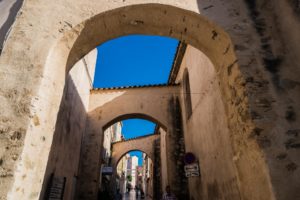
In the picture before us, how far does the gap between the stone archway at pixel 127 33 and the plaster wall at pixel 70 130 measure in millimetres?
2980

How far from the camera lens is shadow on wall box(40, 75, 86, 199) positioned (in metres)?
5.24

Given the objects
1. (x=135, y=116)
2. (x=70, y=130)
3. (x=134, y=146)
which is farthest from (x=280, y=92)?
(x=134, y=146)

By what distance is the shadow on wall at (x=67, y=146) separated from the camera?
5.24 metres

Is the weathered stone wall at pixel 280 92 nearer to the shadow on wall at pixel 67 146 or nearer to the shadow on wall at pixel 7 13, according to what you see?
the shadow on wall at pixel 7 13

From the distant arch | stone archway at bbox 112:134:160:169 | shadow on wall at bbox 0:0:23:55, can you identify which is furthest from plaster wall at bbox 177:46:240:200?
stone archway at bbox 112:134:160:169

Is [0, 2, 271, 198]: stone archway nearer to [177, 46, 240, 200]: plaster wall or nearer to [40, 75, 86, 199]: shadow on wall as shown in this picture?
[177, 46, 240, 200]: plaster wall

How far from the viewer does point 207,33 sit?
10.1 ft

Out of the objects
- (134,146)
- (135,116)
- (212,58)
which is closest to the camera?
(212,58)

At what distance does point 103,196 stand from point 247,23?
8945mm

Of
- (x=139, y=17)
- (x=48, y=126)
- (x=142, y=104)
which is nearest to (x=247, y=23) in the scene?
(x=139, y=17)

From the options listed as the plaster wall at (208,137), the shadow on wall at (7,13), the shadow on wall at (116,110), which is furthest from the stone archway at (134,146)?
the shadow on wall at (7,13)

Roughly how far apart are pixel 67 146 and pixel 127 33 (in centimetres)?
459

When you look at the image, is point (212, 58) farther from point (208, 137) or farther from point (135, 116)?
point (135, 116)

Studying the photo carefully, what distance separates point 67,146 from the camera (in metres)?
6.55
